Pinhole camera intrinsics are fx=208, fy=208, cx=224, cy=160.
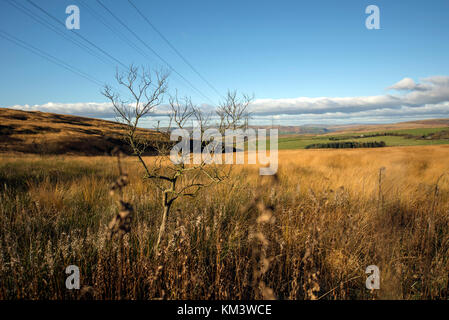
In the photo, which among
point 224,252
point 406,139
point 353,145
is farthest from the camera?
point 353,145

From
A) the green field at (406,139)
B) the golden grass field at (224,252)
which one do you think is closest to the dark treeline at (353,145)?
the green field at (406,139)

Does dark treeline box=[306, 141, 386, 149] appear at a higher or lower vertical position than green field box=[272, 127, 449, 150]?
lower

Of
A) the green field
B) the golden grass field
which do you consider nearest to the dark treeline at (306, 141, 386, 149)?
the green field

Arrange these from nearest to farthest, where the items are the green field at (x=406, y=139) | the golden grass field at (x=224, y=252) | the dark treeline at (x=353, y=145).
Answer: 1. the golden grass field at (x=224, y=252)
2. the green field at (x=406, y=139)
3. the dark treeline at (x=353, y=145)

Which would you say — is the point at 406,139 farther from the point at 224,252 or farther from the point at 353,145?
the point at 224,252

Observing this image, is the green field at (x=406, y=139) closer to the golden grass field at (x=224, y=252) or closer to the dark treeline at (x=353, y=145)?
the dark treeline at (x=353, y=145)

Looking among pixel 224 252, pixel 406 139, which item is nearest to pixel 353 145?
pixel 406 139

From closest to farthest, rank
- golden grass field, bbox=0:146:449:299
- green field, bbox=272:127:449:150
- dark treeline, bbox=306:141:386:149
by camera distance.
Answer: golden grass field, bbox=0:146:449:299
green field, bbox=272:127:449:150
dark treeline, bbox=306:141:386:149

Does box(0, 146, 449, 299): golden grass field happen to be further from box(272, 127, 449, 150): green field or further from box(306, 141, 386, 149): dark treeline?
box(272, 127, 449, 150): green field

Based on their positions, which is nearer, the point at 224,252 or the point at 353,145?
the point at 224,252
